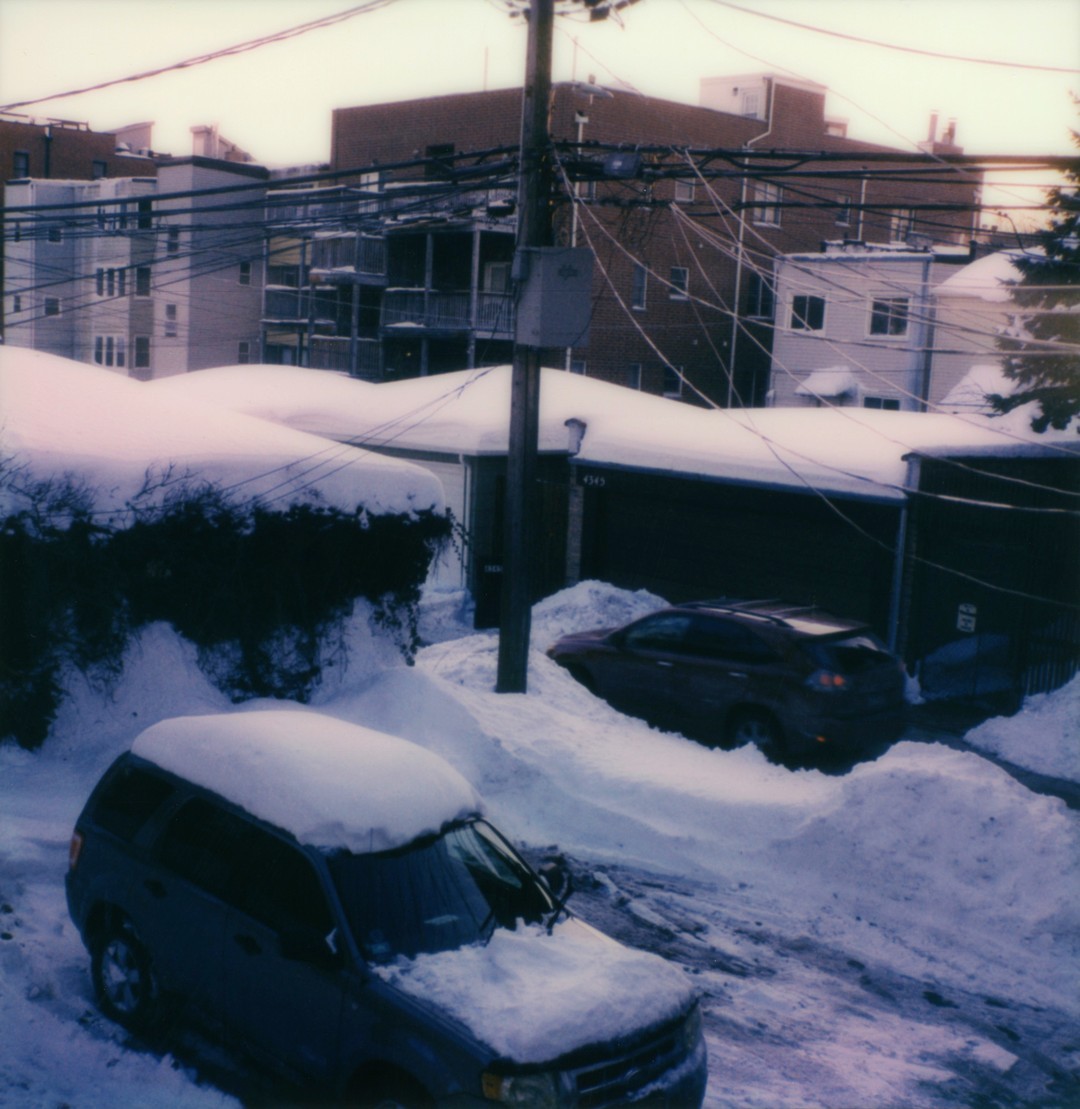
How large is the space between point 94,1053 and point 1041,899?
6.81 metres

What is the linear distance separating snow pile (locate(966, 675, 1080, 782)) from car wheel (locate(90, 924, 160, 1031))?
426 inches

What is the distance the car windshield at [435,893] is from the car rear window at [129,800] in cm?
137

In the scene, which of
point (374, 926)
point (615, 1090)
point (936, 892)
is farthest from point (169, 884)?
point (936, 892)

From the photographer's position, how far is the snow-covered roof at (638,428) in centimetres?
1805

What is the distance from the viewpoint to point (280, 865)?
5.93 metres

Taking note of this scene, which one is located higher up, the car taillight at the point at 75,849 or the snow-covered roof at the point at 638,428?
the snow-covered roof at the point at 638,428

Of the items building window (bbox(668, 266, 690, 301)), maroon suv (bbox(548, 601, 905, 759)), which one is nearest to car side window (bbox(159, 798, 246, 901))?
maroon suv (bbox(548, 601, 905, 759))

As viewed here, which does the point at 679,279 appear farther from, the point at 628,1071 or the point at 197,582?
the point at 628,1071

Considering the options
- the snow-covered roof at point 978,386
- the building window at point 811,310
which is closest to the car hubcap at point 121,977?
the snow-covered roof at point 978,386

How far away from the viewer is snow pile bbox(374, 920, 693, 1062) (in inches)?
199

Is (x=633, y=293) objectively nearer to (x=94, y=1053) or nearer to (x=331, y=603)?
(x=331, y=603)

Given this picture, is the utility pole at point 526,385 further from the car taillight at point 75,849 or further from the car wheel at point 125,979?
the car wheel at point 125,979

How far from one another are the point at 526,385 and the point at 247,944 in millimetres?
7348

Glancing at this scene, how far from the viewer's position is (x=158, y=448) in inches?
456
